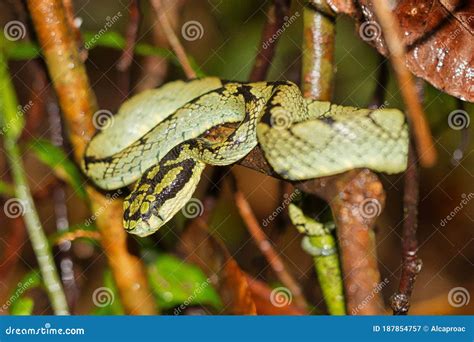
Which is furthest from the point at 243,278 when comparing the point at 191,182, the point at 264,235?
the point at 191,182

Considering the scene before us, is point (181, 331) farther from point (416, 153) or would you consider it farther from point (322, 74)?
point (416, 153)
